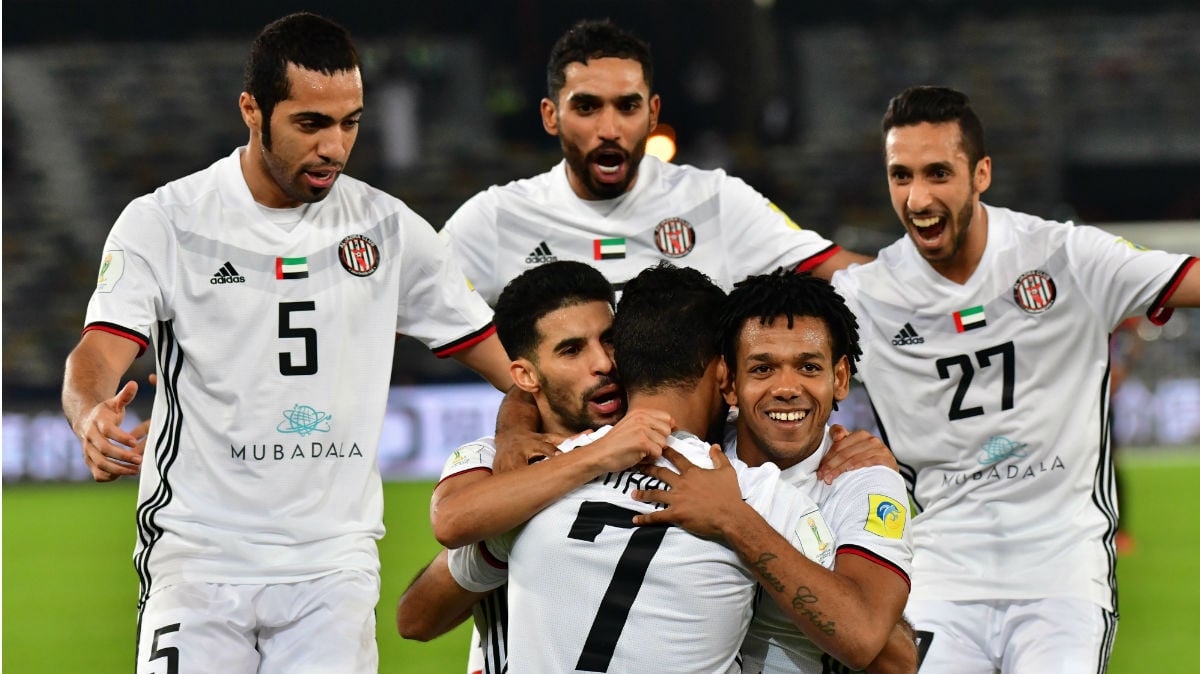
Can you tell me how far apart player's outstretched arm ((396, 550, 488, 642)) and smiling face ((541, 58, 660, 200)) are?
2.04 metres

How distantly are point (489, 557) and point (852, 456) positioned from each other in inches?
34.9

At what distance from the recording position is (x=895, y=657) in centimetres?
321

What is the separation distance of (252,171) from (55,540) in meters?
9.78

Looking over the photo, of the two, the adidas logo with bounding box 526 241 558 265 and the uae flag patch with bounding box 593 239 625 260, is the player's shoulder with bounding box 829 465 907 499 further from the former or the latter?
the adidas logo with bounding box 526 241 558 265

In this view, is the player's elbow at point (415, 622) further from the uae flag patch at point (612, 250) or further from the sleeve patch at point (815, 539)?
the uae flag patch at point (612, 250)

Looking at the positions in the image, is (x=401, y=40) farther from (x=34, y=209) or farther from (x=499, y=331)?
(x=499, y=331)

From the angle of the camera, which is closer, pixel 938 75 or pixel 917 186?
pixel 917 186

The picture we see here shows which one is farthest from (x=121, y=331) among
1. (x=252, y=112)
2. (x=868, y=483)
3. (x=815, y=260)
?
(x=815, y=260)

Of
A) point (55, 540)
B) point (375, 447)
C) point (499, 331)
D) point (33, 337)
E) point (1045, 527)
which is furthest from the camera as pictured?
point (33, 337)

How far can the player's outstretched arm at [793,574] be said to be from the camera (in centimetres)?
306

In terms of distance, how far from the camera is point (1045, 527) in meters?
4.87

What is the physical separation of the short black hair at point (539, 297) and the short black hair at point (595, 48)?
1607 millimetres

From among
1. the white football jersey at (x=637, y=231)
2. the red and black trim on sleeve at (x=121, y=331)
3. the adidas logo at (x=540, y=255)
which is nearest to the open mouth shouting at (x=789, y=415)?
the red and black trim on sleeve at (x=121, y=331)

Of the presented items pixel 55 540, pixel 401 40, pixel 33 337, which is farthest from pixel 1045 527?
pixel 401 40
